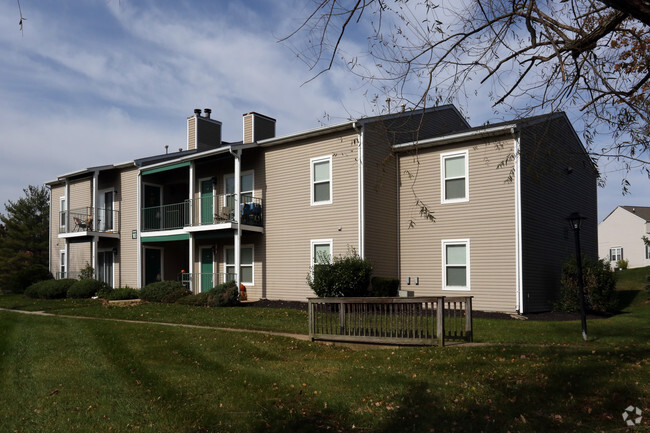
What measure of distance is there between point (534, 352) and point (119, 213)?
22.0m

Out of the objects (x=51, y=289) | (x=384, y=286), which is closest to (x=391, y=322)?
(x=384, y=286)

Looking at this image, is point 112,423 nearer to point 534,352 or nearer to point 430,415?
point 430,415

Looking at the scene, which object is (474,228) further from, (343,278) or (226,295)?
(226,295)

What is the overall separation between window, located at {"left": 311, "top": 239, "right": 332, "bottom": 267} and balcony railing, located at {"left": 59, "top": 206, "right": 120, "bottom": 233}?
12.3 metres

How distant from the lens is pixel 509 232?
16.2 meters

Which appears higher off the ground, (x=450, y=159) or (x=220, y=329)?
(x=450, y=159)

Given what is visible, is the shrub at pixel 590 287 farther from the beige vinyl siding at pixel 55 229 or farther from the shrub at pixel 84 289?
the beige vinyl siding at pixel 55 229

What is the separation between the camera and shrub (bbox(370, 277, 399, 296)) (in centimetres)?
1661

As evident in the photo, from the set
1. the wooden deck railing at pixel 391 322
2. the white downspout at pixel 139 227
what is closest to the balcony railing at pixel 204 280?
the white downspout at pixel 139 227

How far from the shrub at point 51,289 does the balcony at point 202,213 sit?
13.2 feet

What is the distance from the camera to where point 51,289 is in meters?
23.3

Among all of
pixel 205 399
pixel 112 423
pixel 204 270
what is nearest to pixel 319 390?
pixel 205 399

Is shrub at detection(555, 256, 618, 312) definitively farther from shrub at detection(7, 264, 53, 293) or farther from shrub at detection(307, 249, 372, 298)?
shrub at detection(7, 264, 53, 293)

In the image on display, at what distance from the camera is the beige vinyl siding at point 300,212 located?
707 inches
